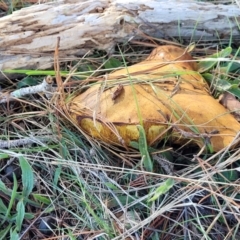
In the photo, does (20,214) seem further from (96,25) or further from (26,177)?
(96,25)

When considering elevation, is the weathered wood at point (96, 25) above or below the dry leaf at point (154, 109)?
above

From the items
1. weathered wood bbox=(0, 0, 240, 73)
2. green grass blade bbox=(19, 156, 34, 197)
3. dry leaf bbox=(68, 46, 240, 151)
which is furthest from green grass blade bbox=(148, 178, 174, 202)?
weathered wood bbox=(0, 0, 240, 73)

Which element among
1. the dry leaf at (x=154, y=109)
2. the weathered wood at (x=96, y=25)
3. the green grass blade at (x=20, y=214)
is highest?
the weathered wood at (x=96, y=25)

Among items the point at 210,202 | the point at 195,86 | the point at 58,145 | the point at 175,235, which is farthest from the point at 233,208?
the point at 58,145

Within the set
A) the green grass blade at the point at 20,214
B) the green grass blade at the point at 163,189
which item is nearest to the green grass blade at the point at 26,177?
the green grass blade at the point at 20,214

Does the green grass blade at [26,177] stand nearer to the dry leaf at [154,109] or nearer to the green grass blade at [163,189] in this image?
the dry leaf at [154,109]

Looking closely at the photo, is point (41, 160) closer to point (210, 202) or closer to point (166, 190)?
point (166, 190)

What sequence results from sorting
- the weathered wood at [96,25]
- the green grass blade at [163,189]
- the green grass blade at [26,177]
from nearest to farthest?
the green grass blade at [163,189]
the green grass blade at [26,177]
the weathered wood at [96,25]

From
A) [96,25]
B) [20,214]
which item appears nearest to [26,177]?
[20,214]
